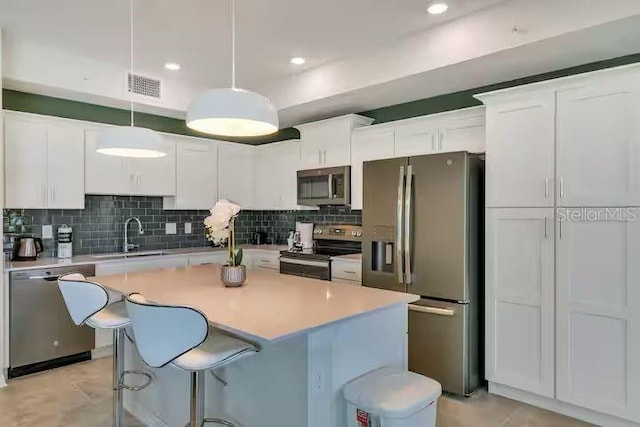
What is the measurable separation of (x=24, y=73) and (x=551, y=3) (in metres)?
4.04

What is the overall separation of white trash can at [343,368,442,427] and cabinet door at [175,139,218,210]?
11.9 feet

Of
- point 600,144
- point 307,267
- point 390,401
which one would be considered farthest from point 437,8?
point 307,267

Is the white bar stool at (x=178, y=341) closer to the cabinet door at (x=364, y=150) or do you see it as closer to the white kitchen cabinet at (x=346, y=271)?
the white kitchen cabinet at (x=346, y=271)

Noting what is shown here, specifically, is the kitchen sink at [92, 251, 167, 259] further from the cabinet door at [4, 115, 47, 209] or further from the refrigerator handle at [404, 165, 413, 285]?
the refrigerator handle at [404, 165, 413, 285]

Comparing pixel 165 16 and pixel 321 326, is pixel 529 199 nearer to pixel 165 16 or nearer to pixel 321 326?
pixel 321 326

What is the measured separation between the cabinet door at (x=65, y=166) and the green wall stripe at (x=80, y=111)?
0.99 ft

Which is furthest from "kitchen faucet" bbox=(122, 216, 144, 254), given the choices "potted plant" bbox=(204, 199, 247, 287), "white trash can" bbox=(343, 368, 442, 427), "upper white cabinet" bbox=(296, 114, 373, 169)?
"white trash can" bbox=(343, 368, 442, 427)

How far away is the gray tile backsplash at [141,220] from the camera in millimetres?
4242

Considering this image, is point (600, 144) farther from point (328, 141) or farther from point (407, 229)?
point (328, 141)

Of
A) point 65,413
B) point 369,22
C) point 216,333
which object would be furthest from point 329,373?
point 369,22

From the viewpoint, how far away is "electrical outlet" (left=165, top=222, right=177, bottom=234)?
17.1ft

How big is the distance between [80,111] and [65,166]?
2.19 ft

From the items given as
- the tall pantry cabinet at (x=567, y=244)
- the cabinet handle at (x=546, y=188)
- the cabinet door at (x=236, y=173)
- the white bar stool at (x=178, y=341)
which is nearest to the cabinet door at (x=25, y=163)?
the cabinet door at (x=236, y=173)

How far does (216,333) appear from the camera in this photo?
2191 millimetres
